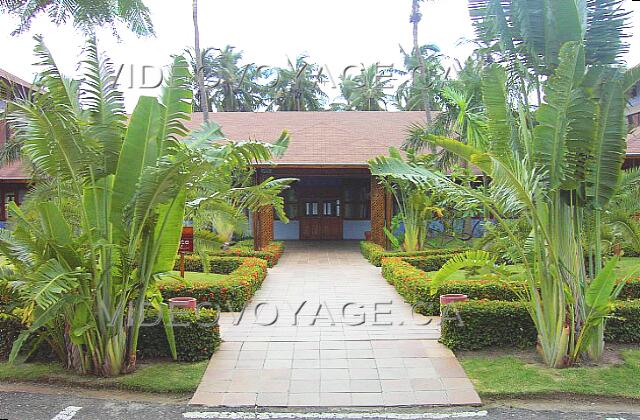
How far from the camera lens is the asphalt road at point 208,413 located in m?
5.07

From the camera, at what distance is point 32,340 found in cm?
A: 632

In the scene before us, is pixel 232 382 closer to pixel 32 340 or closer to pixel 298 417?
pixel 298 417

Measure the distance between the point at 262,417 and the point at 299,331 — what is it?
9.17 feet

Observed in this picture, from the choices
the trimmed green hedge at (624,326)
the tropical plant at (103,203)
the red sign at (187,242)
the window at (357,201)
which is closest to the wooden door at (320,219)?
the window at (357,201)

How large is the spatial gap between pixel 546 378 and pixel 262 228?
11519 mm

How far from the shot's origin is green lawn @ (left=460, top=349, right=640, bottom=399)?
17.9ft

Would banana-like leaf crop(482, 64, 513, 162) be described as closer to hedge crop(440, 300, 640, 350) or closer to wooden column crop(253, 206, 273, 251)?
hedge crop(440, 300, 640, 350)

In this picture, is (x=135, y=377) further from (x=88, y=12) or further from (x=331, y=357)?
(x=88, y=12)

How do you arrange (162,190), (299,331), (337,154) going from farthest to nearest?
(337,154) → (299,331) → (162,190)

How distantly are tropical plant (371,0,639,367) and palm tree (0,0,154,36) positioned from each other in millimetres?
7825

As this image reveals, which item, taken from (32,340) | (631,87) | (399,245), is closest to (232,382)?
(32,340)

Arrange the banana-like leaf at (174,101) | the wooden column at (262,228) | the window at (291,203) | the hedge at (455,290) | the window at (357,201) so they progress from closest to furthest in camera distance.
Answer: the banana-like leaf at (174,101)
the hedge at (455,290)
the wooden column at (262,228)
the window at (357,201)
the window at (291,203)

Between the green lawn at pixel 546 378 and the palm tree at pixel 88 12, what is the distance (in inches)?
356

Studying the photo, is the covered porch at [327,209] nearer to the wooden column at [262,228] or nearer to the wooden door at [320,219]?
the wooden door at [320,219]
